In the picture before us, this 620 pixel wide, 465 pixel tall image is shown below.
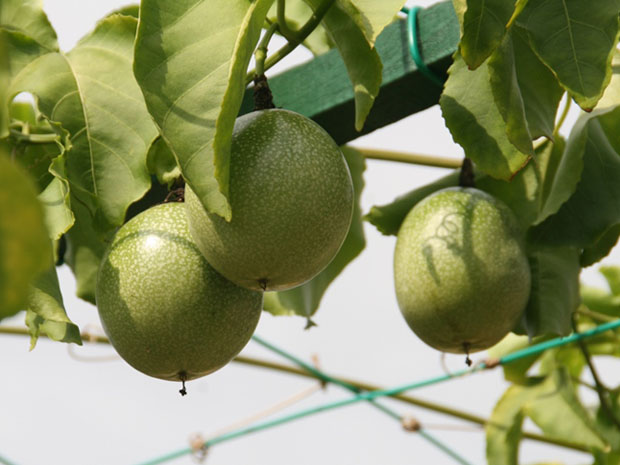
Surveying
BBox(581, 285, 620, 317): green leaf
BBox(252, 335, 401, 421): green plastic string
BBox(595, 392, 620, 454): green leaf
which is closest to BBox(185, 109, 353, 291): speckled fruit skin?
BBox(595, 392, 620, 454): green leaf

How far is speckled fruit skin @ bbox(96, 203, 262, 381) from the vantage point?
1.23 m

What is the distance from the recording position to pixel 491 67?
1107mm

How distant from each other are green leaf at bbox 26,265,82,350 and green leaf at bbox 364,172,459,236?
70 centimetres

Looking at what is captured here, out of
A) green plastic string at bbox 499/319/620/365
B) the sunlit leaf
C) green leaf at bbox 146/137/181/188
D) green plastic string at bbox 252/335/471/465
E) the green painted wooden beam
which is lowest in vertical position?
green plastic string at bbox 252/335/471/465

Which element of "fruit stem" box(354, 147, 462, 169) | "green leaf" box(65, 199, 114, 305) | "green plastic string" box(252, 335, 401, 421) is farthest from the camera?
"green plastic string" box(252, 335, 401, 421)

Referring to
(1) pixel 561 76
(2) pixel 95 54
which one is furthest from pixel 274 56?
(1) pixel 561 76

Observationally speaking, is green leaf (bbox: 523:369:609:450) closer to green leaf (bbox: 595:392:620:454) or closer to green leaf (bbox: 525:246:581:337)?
green leaf (bbox: 595:392:620:454)

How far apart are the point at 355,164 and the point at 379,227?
13 cm

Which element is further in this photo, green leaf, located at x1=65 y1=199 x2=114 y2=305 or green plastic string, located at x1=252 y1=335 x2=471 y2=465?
green plastic string, located at x1=252 y1=335 x2=471 y2=465

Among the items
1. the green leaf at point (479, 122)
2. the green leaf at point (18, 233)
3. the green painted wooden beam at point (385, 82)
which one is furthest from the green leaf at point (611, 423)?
the green leaf at point (18, 233)

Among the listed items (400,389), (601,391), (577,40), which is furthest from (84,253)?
(601,391)

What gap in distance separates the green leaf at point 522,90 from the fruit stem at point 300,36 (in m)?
0.21

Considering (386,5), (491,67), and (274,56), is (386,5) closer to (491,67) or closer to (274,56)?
(491,67)

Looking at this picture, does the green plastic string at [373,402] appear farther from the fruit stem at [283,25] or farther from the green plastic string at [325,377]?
the fruit stem at [283,25]
